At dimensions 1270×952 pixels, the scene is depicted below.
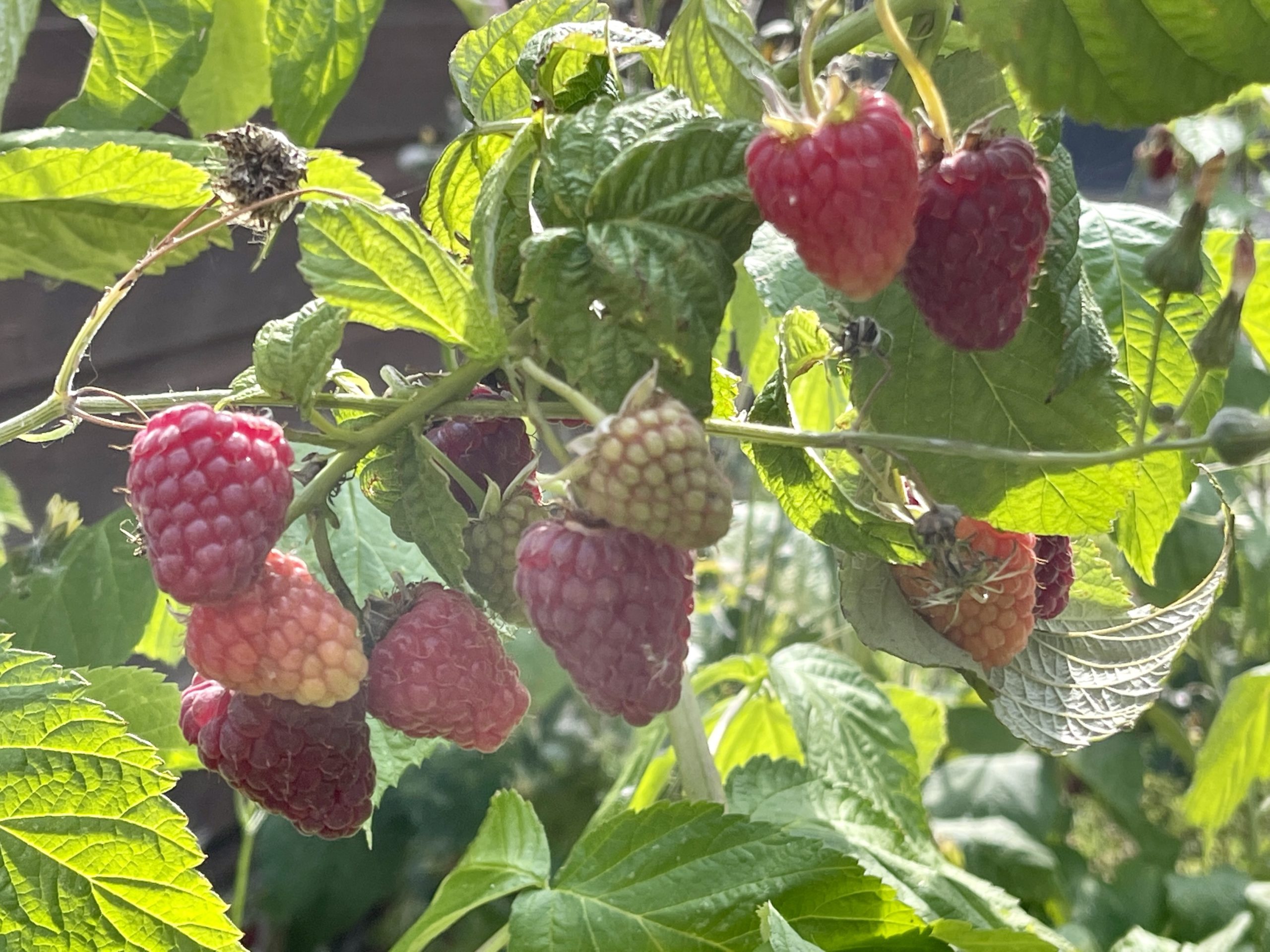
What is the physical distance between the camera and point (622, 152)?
0.31m

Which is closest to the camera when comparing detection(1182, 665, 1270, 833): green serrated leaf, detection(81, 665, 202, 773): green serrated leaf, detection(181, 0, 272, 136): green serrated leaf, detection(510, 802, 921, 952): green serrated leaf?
detection(510, 802, 921, 952): green serrated leaf

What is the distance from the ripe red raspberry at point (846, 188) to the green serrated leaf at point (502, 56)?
185 mm

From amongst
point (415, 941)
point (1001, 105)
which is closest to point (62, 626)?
point (415, 941)

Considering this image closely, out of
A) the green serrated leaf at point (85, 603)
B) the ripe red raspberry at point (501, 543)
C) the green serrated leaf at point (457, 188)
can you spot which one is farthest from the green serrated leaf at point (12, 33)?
the ripe red raspberry at point (501, 543)

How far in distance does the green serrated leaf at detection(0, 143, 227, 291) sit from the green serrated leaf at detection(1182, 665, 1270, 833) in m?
0.89

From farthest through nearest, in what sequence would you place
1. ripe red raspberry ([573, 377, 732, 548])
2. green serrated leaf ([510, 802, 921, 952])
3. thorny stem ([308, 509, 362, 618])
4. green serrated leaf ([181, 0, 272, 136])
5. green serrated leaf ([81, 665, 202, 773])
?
green serrated leaf ([181, 0, 272, 136]), green serrated leaf ([81, 665, 202, 773]), green serrated leaf ([510, 802, 921, 952]), thorny stem ([308, 509, 362, 618]), ripe red raspberry ([573, 377, 732, 548])

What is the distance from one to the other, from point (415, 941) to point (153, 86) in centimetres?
53

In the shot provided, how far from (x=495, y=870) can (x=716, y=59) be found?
1.42 feet

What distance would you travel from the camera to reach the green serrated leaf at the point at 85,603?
0.69 metres

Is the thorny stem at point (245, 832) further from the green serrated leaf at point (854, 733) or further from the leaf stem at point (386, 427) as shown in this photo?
the green serrated leaf at point (854, 733)

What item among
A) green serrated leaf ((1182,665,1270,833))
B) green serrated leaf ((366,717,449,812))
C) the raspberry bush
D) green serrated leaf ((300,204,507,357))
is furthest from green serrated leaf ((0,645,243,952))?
green serrated leaf ((1182,665,1270,833))

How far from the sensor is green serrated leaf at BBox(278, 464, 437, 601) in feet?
1.54

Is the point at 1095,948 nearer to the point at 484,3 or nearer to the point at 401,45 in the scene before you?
the point at 484,3

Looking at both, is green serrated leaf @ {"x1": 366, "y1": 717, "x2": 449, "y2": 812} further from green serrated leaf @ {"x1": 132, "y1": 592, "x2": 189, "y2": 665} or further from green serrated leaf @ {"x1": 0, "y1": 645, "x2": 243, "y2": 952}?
green serrated leaf @ {"x1": 132, "y1": 592, "x2": 189, "y2": 665}
